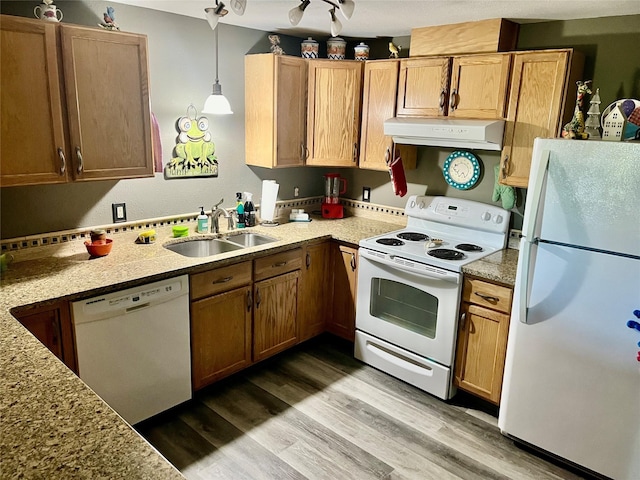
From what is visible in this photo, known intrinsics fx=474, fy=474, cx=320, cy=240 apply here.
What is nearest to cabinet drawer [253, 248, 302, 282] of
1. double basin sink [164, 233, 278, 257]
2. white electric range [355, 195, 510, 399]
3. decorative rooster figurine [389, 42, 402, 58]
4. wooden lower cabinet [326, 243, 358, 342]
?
double basin sink [164, 233, 278, 257]

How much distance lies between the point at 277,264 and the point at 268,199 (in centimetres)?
66

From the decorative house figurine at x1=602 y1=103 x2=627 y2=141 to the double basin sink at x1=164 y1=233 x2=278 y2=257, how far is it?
199 centimetres

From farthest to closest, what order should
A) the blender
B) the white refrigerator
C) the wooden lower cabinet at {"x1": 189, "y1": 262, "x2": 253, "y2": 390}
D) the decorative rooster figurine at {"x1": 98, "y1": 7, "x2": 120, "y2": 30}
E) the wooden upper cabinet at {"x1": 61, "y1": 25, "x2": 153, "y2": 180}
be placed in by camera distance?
the blender < the wooden lower cabinet at {"x1": 189, "y1": 262, "x2": 253, "y2": 390} < the decorative rooster figurine at {"x1": 98, "y1": 7, "x2": 120, "y2": 30} < the wooden upper cabinet at {"x1": 61, "y1": 25, "x2": 153, "y2": 180} < the white refrigerator

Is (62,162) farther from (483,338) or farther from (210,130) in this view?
(483,338)

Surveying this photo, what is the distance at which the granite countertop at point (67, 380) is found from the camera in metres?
1.12

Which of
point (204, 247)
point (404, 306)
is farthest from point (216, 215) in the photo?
point (404, 306)

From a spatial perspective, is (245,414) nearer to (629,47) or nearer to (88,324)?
(88,324)

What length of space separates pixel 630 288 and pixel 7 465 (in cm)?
231

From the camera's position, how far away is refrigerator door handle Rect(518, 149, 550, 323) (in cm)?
224

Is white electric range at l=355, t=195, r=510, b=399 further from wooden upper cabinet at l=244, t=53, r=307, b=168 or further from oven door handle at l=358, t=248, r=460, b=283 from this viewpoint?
wooden upper cabinet at l=244, t=53, r=307, b=168

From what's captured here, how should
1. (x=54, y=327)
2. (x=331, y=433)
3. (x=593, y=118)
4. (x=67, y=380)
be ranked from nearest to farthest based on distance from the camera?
1. (x=67, y=380)
2. (x=54, y=327)
3. (x=593, y=118)
4. (x=331, y=433)

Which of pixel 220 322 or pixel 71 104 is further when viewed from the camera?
pixel 220 322

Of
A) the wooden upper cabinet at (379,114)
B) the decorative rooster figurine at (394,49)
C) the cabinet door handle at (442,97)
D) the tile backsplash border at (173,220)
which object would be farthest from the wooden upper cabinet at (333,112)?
the cabinet door handle at (442,97)

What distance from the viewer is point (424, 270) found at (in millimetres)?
2854
